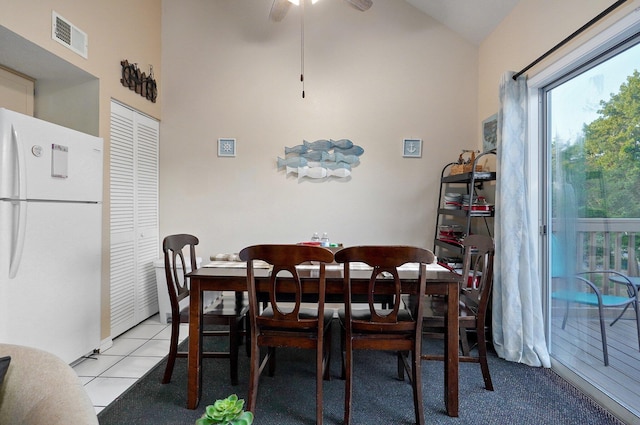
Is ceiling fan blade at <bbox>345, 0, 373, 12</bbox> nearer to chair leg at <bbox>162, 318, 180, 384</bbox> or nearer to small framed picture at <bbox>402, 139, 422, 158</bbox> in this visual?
small framed picture at <bbox>402, 139, 422, 158</bbox>

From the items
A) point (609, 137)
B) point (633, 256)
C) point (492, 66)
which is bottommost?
point (633, 256)

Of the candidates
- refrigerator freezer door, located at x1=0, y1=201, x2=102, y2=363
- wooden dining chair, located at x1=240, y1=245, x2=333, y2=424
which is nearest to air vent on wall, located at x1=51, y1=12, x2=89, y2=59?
refrigerator freezer door, located at x1=0, y1=201, x2=102, y2=363

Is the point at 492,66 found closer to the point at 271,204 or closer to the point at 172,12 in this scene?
the point at 271,204

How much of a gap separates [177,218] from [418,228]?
273 centimetres

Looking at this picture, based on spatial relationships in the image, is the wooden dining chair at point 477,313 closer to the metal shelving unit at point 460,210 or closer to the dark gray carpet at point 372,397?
the dark gray carpet at point 372,397

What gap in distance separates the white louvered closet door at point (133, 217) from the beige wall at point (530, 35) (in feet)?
11.6

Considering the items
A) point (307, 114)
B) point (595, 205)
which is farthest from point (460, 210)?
point (307, 114)

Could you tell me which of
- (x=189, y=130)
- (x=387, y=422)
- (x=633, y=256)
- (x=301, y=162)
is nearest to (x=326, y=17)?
(x=301, y=162)

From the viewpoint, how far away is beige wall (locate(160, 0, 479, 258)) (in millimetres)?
3574

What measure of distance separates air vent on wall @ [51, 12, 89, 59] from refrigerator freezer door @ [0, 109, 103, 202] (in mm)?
655

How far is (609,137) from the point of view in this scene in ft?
6.55

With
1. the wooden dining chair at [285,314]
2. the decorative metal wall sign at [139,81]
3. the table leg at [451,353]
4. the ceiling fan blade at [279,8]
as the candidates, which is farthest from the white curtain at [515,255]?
the decorative metal wall sign at [139,81]

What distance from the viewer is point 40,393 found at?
87cm

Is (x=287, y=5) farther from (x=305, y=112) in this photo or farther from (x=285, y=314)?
(x=285, y=314)
